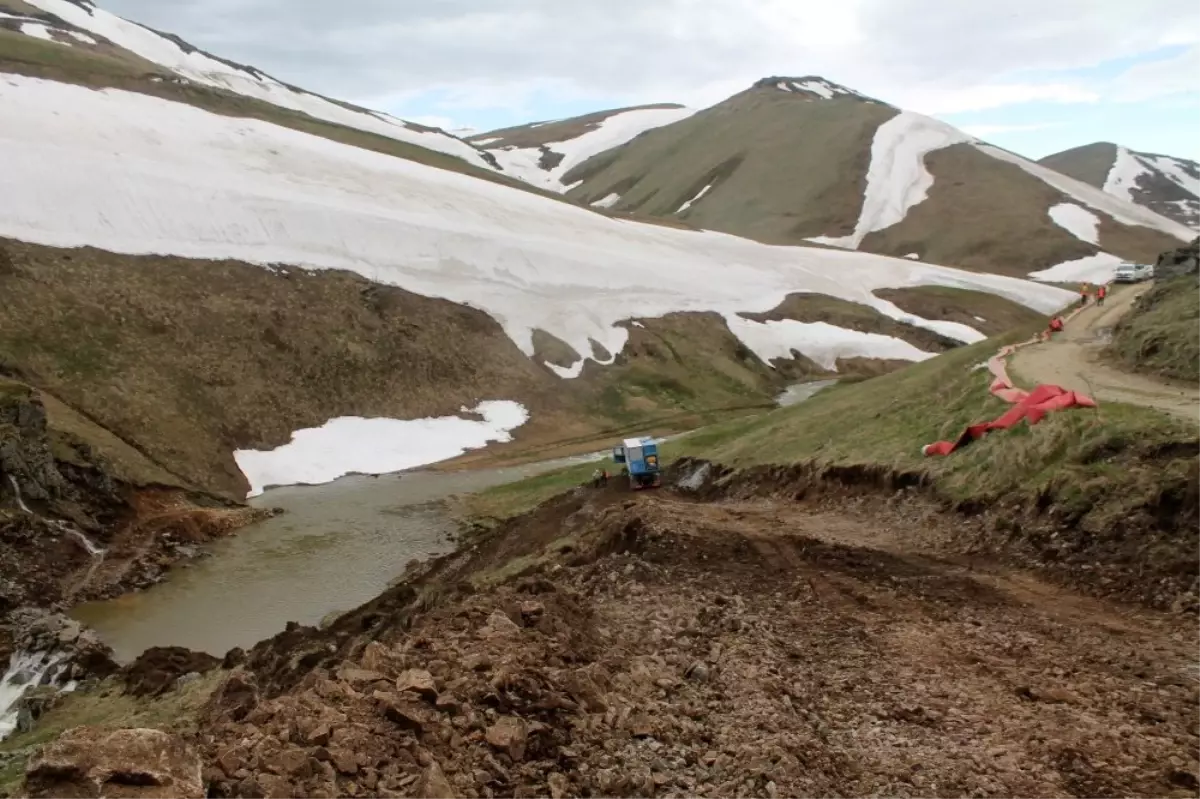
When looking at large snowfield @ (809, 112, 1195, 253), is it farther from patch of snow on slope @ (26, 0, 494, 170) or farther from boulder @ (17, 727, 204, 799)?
boulder @ (17, 727, 204, 799)

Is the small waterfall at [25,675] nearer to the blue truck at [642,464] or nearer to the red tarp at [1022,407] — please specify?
the blue truck at [642,464]

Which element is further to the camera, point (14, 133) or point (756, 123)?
point (756, 123)

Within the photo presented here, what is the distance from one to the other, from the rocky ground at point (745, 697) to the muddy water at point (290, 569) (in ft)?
27.3

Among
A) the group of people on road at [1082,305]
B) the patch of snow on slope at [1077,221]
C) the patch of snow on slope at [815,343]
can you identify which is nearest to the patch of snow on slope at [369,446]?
the patch of snow on slope at [815,343]

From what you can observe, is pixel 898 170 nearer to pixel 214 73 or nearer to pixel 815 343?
pixel 815 343

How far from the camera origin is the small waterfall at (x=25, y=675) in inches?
738

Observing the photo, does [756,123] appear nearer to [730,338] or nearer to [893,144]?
[893,144]

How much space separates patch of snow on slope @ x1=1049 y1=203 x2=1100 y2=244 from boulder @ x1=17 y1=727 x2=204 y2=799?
141 meters

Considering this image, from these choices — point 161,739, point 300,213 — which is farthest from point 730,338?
point 161,739

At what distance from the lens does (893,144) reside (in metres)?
161

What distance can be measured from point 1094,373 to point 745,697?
19.3 m

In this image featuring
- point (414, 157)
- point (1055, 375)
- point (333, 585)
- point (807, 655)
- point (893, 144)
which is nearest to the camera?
point (807, 655)

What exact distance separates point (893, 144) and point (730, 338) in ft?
370

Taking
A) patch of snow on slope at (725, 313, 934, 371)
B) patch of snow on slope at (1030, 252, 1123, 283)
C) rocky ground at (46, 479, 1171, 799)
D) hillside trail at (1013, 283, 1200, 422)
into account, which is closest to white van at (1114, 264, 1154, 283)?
hillside trail at (1013, 283, 1200, 422)
